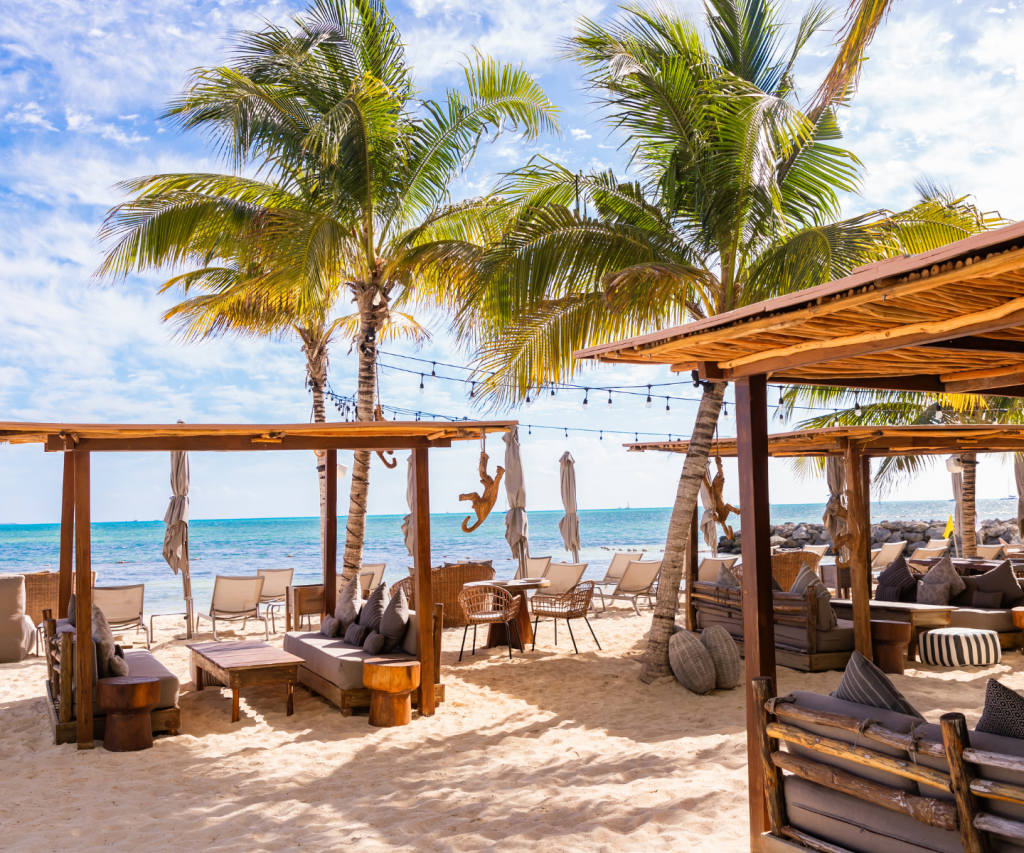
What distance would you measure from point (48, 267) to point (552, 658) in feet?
147

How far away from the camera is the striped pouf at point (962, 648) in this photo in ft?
28.2

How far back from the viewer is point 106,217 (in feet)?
30.7

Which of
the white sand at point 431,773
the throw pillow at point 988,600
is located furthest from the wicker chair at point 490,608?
the throw pillow at point 988,600

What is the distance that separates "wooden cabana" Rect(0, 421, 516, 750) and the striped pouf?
17.6 ft

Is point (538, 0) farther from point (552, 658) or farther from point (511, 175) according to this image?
point (552, 658)

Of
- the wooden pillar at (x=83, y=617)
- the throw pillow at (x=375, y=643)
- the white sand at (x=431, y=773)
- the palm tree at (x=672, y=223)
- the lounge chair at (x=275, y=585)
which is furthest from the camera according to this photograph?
the lounge chair at (x=275, y=585)

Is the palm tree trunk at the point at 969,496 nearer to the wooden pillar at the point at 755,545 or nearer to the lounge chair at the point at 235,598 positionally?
the lounge chair at the point at 235,598

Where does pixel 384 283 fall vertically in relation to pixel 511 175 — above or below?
below

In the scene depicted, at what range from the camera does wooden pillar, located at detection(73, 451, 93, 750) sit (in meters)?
6.14

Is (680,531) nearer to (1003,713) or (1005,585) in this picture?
(1005,585)

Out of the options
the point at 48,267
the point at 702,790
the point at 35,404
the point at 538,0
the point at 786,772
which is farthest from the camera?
the point at 35,404

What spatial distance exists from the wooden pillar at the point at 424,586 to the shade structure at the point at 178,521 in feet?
15.9

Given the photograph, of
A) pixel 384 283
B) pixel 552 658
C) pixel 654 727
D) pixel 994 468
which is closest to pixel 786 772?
pixel 654 727

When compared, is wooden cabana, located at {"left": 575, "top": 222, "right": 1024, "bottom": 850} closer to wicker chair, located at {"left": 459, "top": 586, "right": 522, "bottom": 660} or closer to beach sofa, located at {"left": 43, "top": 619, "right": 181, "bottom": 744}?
beach sofa, located at {"left": 43, "top": 619, "right": 181, "bottom": 744}
